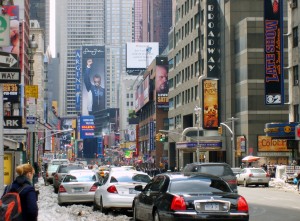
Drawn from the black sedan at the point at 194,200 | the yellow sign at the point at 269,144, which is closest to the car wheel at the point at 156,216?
the black sedan at the point at 194,200

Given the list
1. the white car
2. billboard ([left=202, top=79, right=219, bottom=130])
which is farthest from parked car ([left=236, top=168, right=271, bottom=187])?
billboard ([left=202, top=79, right=219, bottom=130])

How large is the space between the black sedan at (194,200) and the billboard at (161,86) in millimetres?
123412

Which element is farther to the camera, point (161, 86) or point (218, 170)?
point (161, 86)

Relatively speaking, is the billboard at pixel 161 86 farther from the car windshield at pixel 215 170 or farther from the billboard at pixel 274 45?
the car windshield at pixel 215 170

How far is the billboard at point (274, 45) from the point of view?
60.6 m

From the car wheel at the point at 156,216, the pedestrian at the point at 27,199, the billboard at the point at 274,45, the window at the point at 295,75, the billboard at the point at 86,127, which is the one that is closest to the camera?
the pedestrian at the point at 27,199

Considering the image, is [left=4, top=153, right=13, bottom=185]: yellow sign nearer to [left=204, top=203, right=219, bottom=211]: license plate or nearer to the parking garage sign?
[left=204, top=203, right=219, bottom=211]: license plate

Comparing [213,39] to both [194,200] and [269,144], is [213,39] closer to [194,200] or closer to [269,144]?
[269,144]

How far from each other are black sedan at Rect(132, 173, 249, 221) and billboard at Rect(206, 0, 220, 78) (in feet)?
226

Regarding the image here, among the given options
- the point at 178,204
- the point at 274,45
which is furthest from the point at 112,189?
the point at 274,45

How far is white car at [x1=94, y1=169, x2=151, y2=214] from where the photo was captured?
20.6 m

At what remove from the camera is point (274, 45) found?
60.8 m

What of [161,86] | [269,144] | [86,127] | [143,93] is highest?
[143,93]

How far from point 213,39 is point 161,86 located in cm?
5600
